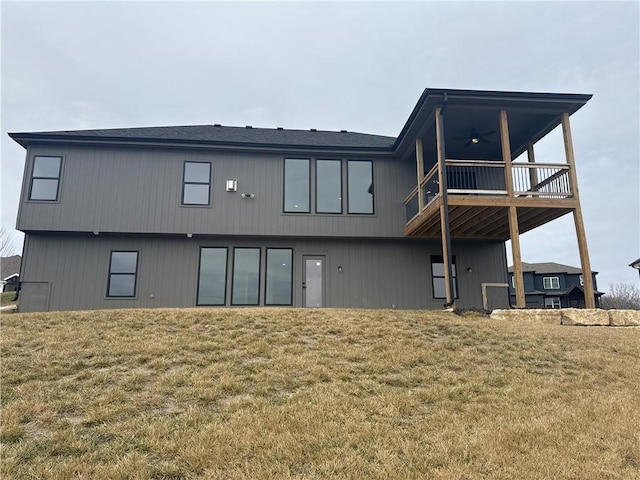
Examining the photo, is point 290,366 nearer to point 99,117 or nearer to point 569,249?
point 99,117

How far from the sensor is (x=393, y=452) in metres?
3.13

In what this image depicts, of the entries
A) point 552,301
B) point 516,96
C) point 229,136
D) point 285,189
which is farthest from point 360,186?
point 552,301

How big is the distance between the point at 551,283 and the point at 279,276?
101 ft

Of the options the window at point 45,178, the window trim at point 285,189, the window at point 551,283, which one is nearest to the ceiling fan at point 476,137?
the window trim at point 285,189

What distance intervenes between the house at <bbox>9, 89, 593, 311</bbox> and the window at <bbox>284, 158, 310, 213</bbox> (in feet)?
0.11

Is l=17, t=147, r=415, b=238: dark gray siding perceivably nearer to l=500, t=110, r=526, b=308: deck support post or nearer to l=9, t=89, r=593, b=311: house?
l=9, t=89, r=593, b=311: house

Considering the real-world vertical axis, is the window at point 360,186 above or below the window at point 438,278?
above

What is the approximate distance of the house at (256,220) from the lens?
38.2ft

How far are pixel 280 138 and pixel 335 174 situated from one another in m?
2.28

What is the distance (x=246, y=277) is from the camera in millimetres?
12156

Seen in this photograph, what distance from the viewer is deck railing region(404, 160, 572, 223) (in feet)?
34.6

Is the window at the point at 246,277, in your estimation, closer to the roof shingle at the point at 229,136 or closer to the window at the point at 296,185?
the window at the point at 296,185

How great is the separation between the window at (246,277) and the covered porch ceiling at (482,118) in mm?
5517

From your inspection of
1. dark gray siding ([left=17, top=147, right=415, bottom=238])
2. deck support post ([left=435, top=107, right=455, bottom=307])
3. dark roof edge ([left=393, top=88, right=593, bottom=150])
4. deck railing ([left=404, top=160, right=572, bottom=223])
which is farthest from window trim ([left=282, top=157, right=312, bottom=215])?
deck support post ([left=435, top=107, right=455, bottom=307])
